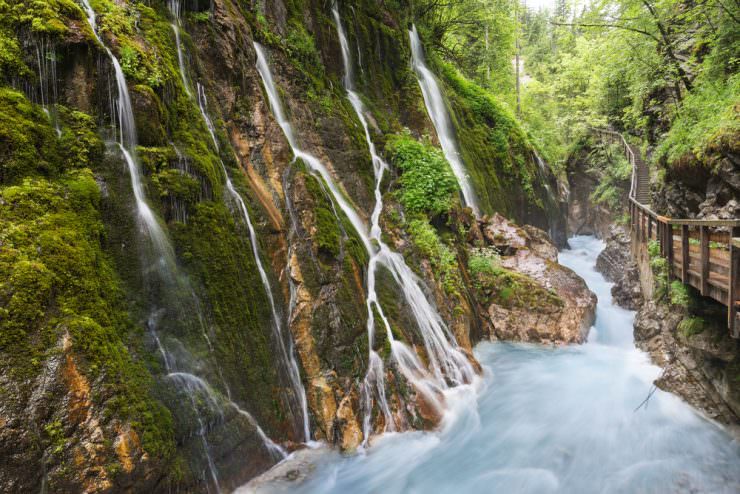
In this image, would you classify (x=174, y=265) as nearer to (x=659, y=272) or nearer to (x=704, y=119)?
(x=659, y=272)

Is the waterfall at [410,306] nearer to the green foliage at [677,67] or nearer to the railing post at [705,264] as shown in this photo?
the railing post at [705,264]

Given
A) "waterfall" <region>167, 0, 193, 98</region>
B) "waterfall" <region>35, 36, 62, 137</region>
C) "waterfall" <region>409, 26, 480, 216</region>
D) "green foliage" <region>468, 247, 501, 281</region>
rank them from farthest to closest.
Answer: "waterfall" <region>409, 26, 480, 216</region>
"green foliage" <region>468, 247, 501, 281</region>
"waterfall" <region>167, 0, 193, 98</region>
"waterfall" <region>35, 36, 62, 137</region>

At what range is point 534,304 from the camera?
10383mm

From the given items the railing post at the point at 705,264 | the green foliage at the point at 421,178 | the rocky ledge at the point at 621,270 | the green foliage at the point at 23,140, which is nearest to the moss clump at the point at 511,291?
the green foliage at the point at 421,178

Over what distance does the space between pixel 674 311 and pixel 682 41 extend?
34.2 feet

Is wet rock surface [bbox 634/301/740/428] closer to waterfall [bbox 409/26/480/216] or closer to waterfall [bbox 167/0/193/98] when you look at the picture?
waterfall [bbox 409/26/480/216]

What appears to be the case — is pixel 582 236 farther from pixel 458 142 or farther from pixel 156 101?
pixel 156 101

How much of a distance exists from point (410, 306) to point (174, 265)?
431 cm

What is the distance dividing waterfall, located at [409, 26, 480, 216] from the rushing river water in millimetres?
6014

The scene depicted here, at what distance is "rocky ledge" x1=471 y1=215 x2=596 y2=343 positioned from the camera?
10.2 m


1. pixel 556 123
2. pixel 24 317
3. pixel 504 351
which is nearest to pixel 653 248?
pixel 504 351

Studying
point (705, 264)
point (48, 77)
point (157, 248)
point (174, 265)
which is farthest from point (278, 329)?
point (705, 264)

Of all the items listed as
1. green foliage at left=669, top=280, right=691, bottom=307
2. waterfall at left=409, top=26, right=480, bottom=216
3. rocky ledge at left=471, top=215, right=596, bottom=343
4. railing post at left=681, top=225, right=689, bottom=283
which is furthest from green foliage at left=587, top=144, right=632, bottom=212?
railing post at left=681, top=225, right=689, bottom=283

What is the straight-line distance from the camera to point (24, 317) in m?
3.28
